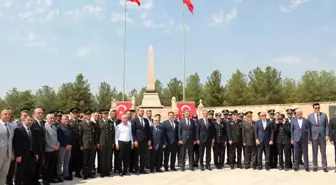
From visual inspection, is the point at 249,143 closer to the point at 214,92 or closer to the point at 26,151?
the point at 26,151

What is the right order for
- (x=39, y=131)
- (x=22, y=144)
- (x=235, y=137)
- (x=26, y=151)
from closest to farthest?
(x=22, y=144)
(x=26, y=151)
(x=39, y=131)
(x=235, y=137)

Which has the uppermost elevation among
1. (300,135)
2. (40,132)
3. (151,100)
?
(151,100)

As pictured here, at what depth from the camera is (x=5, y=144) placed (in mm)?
5559

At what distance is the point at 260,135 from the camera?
9.32 meters

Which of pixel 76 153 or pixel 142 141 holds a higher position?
pixel 142 141

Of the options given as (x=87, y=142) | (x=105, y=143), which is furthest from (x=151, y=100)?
(x=87, y=142)

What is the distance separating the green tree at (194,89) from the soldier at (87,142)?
40.5 meters

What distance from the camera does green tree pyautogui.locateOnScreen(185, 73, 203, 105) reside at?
161 feet

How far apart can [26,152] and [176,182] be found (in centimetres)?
318

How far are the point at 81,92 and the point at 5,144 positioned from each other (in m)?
45.7

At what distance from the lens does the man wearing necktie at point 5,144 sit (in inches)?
216

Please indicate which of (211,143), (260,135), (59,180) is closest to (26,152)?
(59,180)

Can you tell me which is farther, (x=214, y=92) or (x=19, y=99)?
(x=19, y=99)

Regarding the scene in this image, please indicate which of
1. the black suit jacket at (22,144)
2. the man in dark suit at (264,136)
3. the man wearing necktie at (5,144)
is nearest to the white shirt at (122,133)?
the black suit jacket at (22,144)
